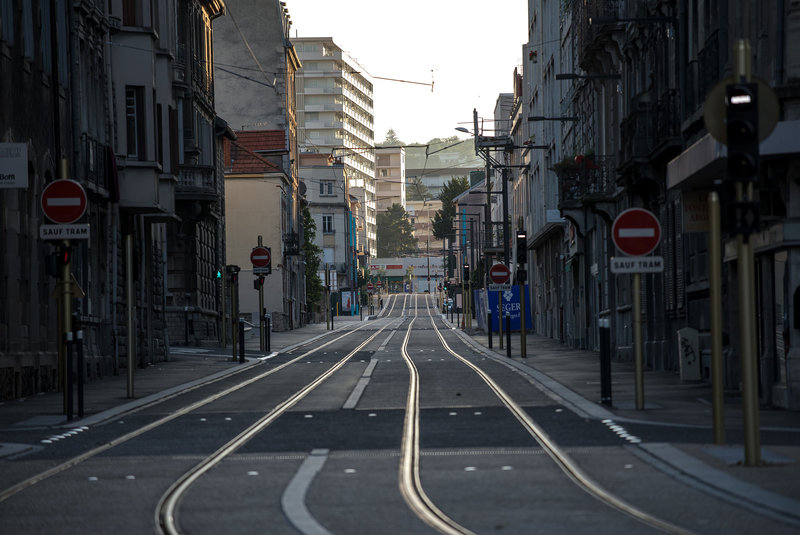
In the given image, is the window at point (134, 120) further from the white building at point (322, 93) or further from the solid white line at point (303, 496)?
the white building at point (322, 93)

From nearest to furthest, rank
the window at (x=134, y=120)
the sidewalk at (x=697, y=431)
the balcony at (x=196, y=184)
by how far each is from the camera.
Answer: the sidewalk at (x=697, y=431) < the window at (x=134, y=120) < the balcony at (x=196, y=184)

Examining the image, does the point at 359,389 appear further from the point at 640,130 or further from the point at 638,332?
the point at 640,130

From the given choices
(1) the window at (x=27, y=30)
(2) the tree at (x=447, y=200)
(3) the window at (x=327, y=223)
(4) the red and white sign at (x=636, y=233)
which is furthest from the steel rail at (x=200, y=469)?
(2) the tree at (x=447, y=200)

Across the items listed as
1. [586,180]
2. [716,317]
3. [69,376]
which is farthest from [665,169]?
[716,317]

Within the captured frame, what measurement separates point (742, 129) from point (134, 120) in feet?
80.0

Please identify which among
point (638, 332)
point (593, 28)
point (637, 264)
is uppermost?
point (593, 28)

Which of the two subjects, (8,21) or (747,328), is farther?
(8,21)

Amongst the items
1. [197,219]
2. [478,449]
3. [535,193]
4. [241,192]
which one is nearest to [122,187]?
[197,219]

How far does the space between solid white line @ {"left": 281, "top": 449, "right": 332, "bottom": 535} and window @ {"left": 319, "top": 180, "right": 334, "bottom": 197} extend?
125 m

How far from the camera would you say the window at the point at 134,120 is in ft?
108

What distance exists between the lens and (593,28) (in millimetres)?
34344

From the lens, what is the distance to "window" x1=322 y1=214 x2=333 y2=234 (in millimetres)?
139375

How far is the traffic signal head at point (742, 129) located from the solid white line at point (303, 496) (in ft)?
12.7

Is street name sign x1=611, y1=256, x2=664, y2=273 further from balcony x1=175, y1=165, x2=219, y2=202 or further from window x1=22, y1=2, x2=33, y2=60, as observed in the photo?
balcony x1=175, y1=165, x2=219, y2=202
